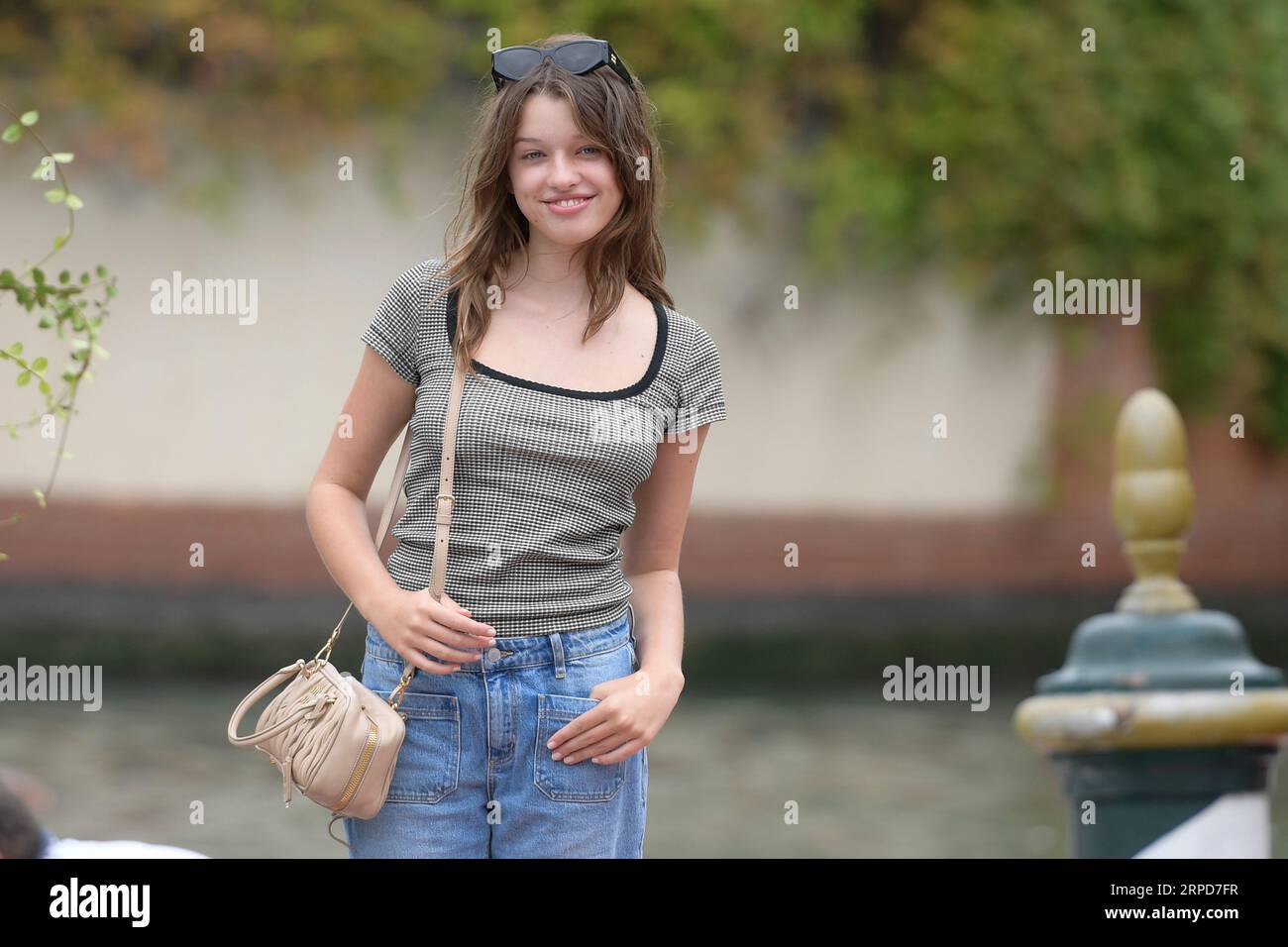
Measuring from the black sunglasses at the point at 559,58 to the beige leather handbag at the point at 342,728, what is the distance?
342 mm

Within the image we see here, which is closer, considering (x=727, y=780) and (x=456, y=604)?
(x=456, y=604)

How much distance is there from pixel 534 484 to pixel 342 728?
12.6 inches

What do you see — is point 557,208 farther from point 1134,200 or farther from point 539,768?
point 1134,200

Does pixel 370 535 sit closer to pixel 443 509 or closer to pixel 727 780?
pixel 443 509

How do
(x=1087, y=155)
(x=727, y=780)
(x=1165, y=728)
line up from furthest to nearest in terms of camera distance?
1. (x=1087, y=155)
2. (x=727, y=780)
3. (x=1165, y=728)

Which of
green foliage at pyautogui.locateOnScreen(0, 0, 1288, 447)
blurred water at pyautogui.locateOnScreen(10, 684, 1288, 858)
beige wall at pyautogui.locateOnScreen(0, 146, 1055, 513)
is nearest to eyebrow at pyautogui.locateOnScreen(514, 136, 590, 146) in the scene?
blurred water at pyautogui.locateOnScreen(10, 684, 1288, 858)

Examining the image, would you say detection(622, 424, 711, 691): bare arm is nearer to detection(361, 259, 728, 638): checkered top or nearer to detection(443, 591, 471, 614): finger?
detection(361, 259, 728, 638): checkered top

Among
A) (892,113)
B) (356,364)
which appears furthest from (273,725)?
(892,113)

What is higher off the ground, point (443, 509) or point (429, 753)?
point (443, 509)

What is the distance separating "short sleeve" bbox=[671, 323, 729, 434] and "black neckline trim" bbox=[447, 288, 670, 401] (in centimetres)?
4

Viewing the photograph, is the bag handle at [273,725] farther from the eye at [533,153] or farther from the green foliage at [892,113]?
the green foliage at [892,113]

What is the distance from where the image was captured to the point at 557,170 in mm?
1701

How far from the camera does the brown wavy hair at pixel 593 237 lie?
1.71 metres

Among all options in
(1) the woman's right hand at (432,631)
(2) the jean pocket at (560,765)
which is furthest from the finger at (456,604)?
(2) the jean pocket at (560,765)
